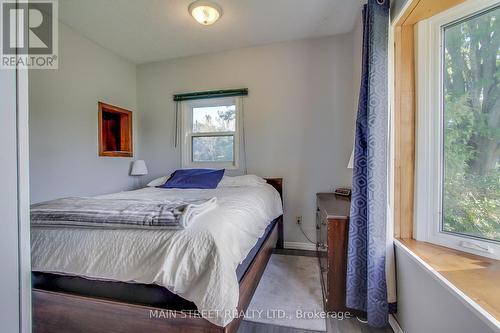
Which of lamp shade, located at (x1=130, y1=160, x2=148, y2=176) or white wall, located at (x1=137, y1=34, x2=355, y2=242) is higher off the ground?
white wall, located at (x1=137, y1=34, x2=355, y2=242)

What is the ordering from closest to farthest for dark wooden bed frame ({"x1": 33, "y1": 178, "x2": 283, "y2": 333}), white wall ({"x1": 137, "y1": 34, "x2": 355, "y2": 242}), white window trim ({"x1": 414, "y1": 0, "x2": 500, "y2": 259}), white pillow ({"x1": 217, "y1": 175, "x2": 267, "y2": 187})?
dark wooden bed frame ({"x1": 33, "y1": 178, "x2": 283, "y2": 333})
white window trim ({"x1": 414, "y1": 0, "x2": 500, "y2": 259})
white pillow ({"x1": 217, "y1": 175, "x2": 267, "y2": 187})
white wall ({"x1": 137, "y1": 34, "x2": 355, "y2": 242})

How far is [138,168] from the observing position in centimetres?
316

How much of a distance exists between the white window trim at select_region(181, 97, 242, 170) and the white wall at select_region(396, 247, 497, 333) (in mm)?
2137

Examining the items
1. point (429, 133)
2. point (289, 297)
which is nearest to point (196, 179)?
point (289, 297)

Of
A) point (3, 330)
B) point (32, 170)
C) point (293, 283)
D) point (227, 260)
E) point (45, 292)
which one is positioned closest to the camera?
point (3, 330)

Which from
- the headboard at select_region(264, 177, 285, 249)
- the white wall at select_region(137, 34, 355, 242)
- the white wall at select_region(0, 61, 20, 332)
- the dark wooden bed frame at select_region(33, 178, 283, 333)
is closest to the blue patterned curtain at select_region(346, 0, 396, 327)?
the dark wooden bed frame at select_region(33, 178, 283, 333)

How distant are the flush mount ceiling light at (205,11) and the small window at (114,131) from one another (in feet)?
5.46

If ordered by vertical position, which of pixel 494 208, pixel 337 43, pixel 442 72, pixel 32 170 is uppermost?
pixel 337 43

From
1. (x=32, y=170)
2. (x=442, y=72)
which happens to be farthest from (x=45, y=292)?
(x=442, y=72)

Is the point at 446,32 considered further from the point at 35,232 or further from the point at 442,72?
the point at 35,232

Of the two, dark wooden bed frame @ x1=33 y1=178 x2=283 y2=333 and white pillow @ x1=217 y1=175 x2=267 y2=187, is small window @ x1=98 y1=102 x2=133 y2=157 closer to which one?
white pillow @ x1=217 y1=175 x2=267 y2=187

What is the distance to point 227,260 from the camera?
1024 mm

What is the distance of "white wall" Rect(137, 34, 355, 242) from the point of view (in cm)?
272

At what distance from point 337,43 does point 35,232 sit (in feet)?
10.6
